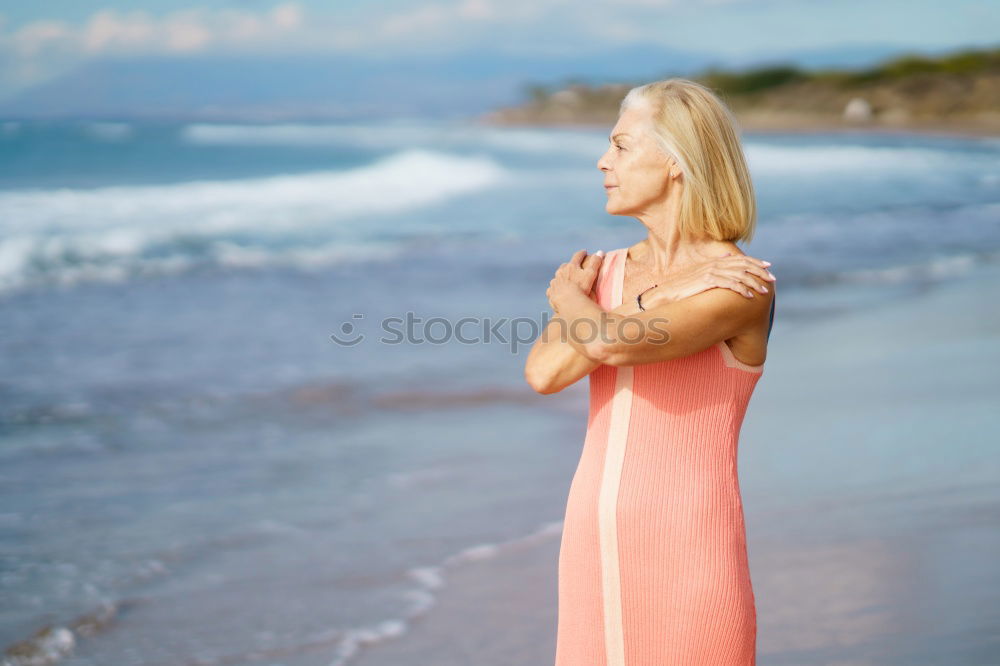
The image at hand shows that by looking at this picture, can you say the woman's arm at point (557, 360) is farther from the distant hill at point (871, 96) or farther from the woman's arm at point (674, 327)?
the distant hill at point (871, 96)

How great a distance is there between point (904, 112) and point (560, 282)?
137 ft

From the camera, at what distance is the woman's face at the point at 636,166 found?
1.65 m

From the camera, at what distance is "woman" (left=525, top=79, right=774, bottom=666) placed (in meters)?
1.61

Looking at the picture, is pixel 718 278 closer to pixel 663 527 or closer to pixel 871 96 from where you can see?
pixel 663 527

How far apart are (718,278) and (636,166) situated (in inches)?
8.5

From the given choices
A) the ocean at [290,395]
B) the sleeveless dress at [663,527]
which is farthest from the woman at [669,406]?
the ocean at [290,395]

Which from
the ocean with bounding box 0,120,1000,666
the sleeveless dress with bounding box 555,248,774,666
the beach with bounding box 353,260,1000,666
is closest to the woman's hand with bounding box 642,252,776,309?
the sleeveless dress with bounding box 555,248,774,666

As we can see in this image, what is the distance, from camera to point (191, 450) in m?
5.47

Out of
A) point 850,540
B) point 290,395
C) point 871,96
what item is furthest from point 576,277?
point 871,96

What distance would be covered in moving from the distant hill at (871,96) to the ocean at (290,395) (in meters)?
20.7

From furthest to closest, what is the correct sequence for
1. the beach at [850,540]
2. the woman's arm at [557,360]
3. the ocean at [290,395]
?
1. the ocean at [290,395]
2. the beach at [850,540]
3. the woman's arm at [557,360]

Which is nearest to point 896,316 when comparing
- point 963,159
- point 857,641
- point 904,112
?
point 857,641

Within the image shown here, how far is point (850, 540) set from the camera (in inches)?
155

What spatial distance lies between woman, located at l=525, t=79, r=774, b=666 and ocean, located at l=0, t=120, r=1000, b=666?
6.09 ft
